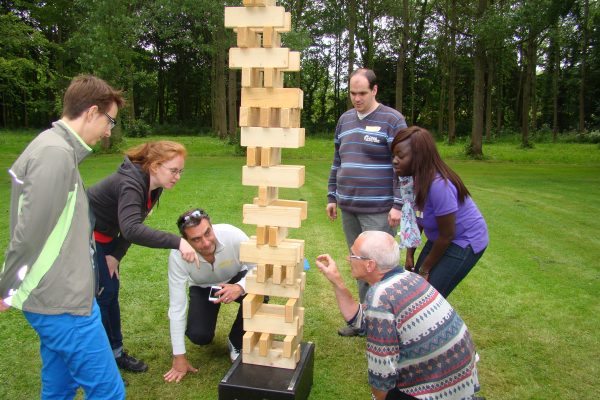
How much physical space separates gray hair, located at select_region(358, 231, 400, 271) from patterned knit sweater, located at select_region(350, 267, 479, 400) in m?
0.06

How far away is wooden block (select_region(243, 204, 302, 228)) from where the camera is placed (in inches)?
115

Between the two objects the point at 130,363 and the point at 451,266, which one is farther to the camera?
the point at 130,363

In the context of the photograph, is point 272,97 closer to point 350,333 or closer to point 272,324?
point 272,324

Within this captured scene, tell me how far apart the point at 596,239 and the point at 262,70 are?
6471mm

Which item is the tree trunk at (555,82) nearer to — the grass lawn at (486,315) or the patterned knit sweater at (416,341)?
the grass lawn at (486,315)

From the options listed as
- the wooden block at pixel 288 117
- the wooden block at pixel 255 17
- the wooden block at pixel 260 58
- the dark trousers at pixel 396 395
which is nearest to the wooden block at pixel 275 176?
the wooden block at pixel 288 117

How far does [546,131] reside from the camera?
32.9 m

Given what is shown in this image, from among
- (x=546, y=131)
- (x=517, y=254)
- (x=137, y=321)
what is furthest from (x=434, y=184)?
(x=546, y=131)

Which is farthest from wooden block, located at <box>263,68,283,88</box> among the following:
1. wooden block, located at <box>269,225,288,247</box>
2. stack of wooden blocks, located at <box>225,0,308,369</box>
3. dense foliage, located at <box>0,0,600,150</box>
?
dense foliage, located at <box>0,0,600,150</box>

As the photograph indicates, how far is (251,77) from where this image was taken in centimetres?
286

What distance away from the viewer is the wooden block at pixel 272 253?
295 centimetres

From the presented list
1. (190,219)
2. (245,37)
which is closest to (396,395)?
(190,219)

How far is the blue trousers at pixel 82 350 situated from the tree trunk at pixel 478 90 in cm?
1750

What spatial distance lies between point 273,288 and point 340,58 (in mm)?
42429
